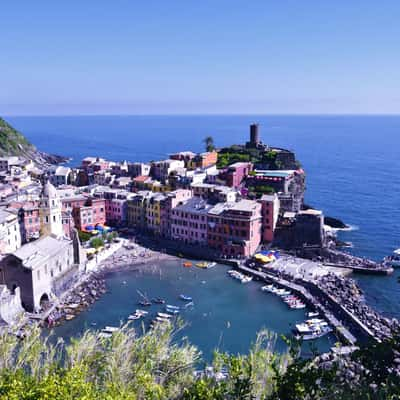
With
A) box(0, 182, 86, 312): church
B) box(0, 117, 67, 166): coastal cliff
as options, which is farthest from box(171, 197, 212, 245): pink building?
box(0, 117, 67, 166): coastal cliff

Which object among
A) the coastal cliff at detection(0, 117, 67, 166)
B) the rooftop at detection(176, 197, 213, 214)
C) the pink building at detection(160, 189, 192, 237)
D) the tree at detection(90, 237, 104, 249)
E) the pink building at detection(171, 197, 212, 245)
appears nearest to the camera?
the tree at detection(90, 237, 104, 249)

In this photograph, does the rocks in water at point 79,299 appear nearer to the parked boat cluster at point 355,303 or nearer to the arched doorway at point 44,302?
the arched doorway at point 44,302

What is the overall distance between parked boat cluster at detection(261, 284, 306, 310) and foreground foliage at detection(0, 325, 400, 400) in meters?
21.0

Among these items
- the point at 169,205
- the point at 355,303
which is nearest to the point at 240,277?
the point at 355,303

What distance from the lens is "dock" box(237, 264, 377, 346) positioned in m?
39.8

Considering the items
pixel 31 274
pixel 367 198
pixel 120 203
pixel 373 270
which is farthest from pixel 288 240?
pixel 367 198

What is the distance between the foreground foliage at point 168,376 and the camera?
64.6ft

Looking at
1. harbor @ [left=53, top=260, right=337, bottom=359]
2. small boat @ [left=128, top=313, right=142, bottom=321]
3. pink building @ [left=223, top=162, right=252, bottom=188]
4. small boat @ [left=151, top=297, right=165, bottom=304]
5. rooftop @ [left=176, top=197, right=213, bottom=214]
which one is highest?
pink building @ [left=223, top=162, right=252, bottom=188]

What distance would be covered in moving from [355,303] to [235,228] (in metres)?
19.6

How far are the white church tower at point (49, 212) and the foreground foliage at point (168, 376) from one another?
3230 centimetres

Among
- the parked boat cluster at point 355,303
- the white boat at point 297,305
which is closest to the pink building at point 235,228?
the parked boat cluster at point 355,303

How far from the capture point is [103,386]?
75.5 ft

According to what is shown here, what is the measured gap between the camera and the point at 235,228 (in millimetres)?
60375

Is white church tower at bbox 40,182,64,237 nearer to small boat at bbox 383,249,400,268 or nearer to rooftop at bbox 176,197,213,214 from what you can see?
rooftop at bbox 176,197,213,214
